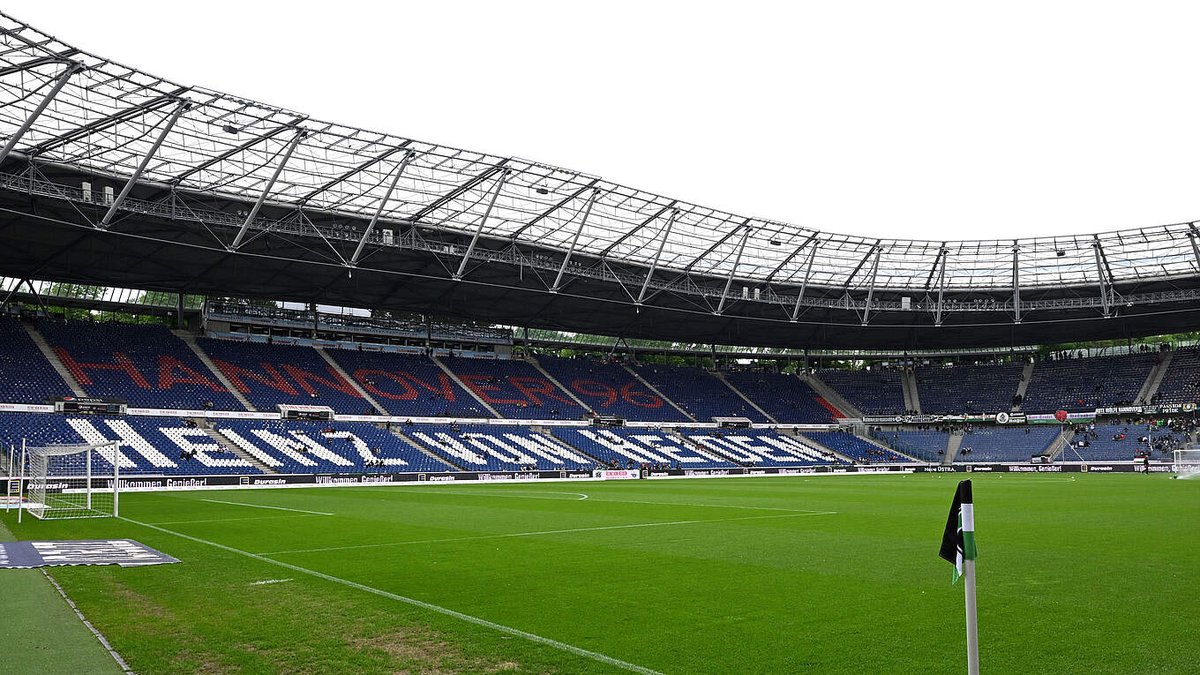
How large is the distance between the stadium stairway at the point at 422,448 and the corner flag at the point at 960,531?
49.4 metres

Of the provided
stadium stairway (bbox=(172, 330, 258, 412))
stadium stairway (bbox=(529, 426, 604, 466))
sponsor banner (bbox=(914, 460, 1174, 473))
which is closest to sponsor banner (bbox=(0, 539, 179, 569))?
stadium stairway (bbox=(172, 330, 258, 412))

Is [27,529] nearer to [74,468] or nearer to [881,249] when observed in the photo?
[74,468]

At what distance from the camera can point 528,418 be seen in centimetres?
6500

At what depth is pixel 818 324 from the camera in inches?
2926

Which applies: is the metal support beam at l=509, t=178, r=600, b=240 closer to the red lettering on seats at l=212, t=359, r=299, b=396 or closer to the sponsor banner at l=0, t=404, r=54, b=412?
the red lettering on seats at l=212, t=359, r=299, b=396

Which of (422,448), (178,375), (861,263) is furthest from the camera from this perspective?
(861,263)

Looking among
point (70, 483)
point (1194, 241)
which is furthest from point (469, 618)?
point (1194, 241)

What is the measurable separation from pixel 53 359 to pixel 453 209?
84.3 ft

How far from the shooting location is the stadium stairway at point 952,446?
7250 cm

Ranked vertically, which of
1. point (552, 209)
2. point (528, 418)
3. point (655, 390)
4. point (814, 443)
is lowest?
point (814, 443)

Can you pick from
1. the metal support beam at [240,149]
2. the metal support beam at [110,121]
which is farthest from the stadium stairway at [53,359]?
the metal support beam at [110,121]

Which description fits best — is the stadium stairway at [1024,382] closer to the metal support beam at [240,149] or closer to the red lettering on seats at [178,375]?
the red lettering on seats at [178,375]

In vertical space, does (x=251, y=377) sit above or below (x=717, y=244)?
below

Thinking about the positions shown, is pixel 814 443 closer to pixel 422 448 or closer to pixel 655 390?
pixel 655 390
